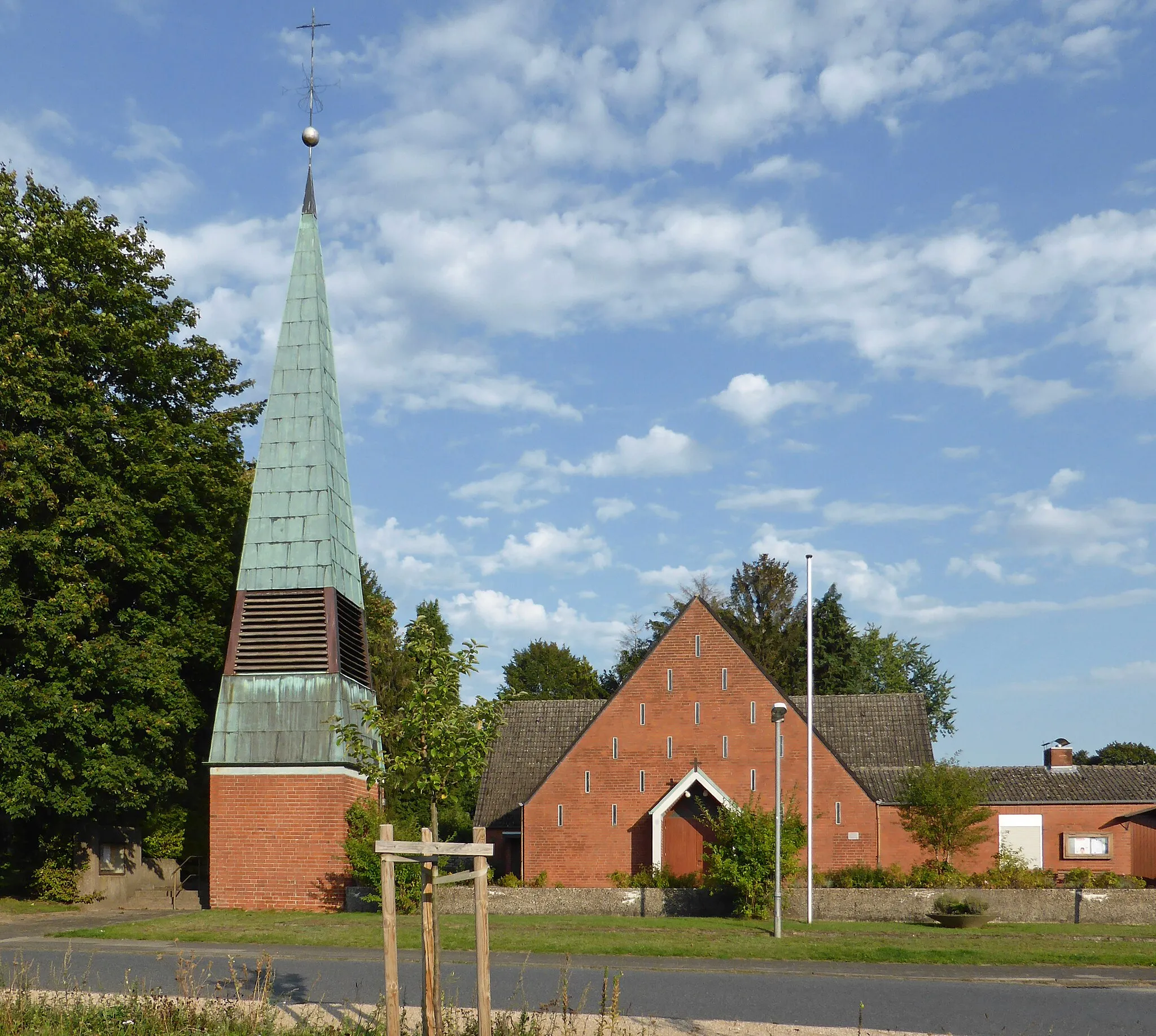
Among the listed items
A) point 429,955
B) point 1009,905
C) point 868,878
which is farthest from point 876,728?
point 429,955

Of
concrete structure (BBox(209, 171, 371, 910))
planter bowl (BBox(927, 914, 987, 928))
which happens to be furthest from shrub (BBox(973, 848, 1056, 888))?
concrete structure (BBox(209, 171, 371, 910))

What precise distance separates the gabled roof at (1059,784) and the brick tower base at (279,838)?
Answer: 1812 cm

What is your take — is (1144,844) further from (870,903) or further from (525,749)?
(525,749)

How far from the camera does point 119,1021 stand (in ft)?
36.6

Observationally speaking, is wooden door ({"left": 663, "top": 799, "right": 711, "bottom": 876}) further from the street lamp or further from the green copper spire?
the green copper spire

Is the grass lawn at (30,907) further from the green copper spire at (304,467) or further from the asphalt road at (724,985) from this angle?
the asphalt road at (724,985)

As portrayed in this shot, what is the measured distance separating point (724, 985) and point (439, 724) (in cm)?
613

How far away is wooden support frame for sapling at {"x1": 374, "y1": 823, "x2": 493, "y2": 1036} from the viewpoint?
10.0 m

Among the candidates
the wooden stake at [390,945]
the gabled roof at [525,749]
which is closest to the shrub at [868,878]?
the gabled roof at [525,749]

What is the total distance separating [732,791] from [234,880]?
50.7 feet

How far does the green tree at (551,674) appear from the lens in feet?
270

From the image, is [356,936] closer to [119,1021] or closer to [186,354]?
[119,1021]

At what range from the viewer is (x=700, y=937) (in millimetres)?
22391

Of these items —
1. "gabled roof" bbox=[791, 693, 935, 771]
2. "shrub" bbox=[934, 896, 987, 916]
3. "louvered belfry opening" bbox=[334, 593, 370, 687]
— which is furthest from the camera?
"gabled roof" bbox=[791, 693, 935, 771]
